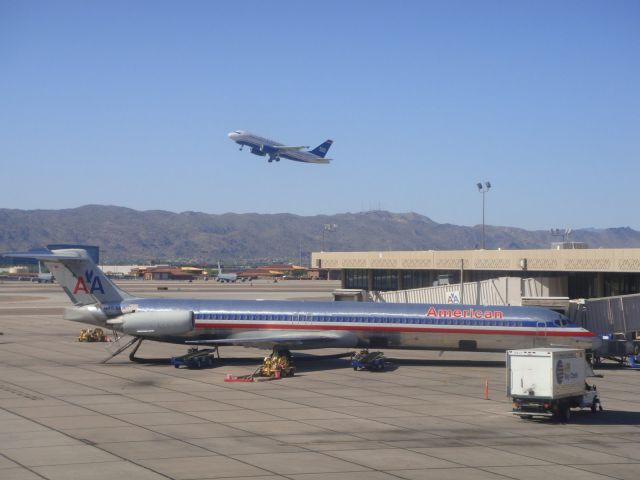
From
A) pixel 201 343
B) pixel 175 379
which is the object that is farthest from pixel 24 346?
pixel 175 379

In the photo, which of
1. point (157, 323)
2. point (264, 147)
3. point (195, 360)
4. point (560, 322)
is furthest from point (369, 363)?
Result: point (264, 147)

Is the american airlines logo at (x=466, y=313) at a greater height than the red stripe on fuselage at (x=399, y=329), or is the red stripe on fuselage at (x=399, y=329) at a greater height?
the american airlines logo at (x=466, y=313)

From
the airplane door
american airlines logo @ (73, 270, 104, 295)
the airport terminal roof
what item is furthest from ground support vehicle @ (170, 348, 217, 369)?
the airport terminal roof

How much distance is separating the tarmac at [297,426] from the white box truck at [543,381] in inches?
23.8

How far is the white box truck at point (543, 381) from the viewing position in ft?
88.2

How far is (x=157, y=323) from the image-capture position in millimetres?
40438

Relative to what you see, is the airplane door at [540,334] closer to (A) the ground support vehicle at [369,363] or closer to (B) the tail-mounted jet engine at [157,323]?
(A) the ground support vehicle at [369,363]

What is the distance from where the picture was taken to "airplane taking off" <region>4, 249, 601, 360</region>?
40719mm

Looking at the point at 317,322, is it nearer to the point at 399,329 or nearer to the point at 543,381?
the point at 399,329

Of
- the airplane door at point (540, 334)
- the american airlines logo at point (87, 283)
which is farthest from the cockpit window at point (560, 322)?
the american airlines logo at point (87, 283)

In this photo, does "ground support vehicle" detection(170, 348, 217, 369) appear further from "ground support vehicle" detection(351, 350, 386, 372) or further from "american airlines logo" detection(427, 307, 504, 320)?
"american airlines logo" detection(427, 307, 504, 320)

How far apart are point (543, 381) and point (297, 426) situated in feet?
27.1

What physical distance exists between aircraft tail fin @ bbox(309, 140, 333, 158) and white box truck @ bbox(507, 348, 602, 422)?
336 ft

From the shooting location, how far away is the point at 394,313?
1641 inches
